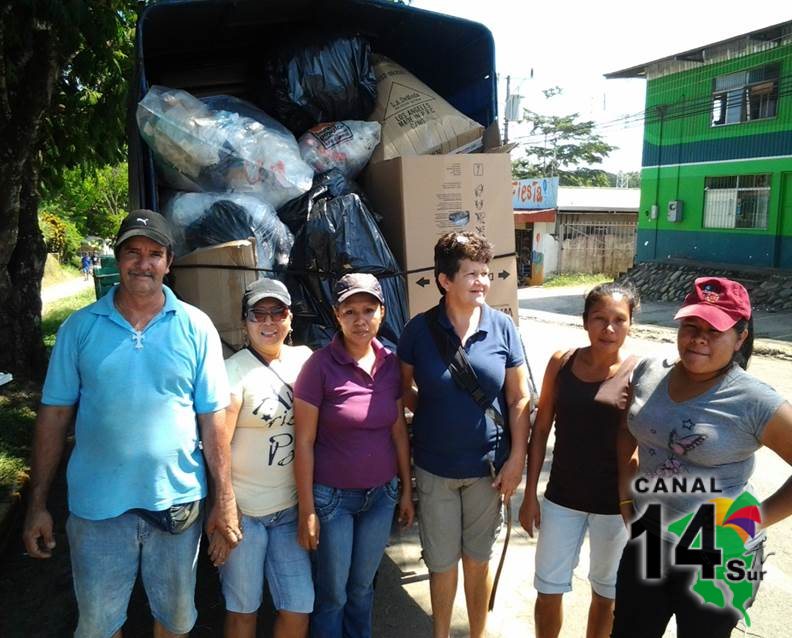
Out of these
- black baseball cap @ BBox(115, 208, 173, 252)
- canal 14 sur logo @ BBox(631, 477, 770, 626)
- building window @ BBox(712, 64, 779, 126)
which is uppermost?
building window @ BBox(712, 64, 779, 126)

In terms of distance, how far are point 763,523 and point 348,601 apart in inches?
55.7

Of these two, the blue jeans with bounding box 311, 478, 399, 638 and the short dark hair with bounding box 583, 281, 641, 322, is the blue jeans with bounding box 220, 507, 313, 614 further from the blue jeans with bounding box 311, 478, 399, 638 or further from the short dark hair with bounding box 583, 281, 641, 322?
the short dark hair with bounding box 583, 281, 641, 322

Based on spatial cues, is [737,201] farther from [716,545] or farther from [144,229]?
[144,229]

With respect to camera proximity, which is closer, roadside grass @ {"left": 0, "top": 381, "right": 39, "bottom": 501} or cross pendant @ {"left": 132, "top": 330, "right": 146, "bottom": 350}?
cross pendant @ {"left": 132, "top": 330, "right": 146, "bottom": 350}

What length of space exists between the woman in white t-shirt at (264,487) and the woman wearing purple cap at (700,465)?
1.13 metres

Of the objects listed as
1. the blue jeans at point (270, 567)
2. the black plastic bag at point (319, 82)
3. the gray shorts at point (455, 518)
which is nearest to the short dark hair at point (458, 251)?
the gray shorts at point (455, 518)

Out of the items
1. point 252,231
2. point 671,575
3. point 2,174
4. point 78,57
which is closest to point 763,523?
point 671,575

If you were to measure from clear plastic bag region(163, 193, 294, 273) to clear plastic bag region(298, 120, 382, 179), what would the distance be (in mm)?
473

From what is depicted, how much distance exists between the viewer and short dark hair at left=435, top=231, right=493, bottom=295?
2332 millimetres

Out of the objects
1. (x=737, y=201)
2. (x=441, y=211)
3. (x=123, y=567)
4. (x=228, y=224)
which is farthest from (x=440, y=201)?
(x=737, y=201)

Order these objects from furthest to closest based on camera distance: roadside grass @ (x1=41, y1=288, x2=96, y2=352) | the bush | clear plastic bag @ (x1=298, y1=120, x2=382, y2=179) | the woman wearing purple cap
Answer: the bush → roadside grass @ (x1=41, y1=288, x2=96, y2=352) → clear plastic bag @ (x1=298, y1=120, x2=382, y2=179) → the woman wearing purple cap

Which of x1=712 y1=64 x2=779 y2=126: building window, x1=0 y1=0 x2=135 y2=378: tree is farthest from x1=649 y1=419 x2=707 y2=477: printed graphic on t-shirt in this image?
x1=712 y1=64 x2=779 y2=126: building window

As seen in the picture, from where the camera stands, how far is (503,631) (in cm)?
278

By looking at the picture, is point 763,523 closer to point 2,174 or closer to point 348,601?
point 348,601
